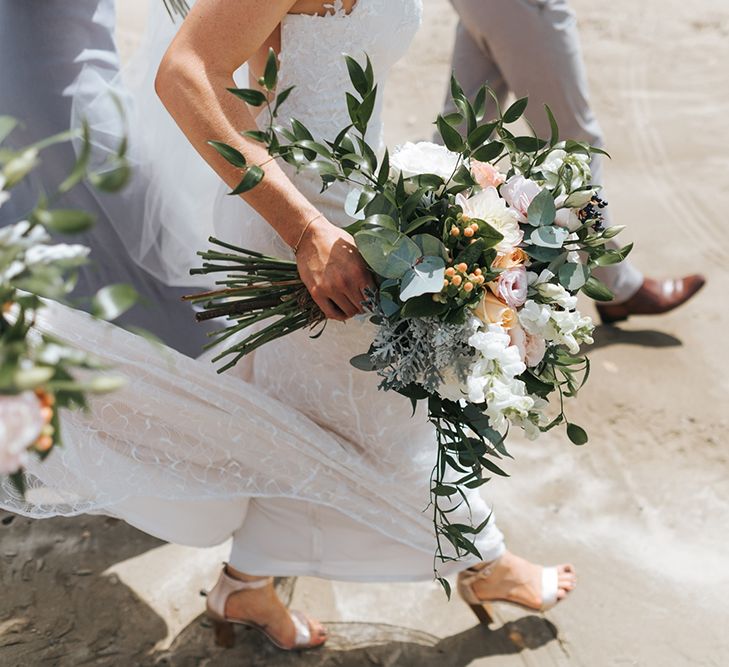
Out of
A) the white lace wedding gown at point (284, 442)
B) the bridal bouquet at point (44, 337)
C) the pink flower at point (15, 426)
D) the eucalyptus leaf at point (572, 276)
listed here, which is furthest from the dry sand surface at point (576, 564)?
the pink flower at point (15, 426)

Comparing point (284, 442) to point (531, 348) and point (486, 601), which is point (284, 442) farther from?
point (486, 601)

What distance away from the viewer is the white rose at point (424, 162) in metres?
1.83

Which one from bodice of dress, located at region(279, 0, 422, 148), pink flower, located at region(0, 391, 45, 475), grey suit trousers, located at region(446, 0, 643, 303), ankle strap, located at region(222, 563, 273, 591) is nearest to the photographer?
pink flower, located at region(0, 391, 45, 475)

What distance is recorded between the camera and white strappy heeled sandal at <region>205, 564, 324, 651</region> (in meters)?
2.54

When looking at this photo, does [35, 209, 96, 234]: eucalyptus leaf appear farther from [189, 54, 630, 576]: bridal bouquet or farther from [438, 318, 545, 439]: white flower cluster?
[438, 318, 545, 439]: white flower cluster

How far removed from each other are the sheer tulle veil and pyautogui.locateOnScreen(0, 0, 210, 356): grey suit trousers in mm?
36

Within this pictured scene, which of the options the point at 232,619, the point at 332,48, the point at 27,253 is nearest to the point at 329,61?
the point at 332,48

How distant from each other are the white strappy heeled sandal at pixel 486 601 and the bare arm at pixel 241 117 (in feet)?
3.31

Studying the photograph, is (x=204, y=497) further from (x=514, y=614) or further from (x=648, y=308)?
(x=648, y=308)

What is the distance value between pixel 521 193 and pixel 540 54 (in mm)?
1756

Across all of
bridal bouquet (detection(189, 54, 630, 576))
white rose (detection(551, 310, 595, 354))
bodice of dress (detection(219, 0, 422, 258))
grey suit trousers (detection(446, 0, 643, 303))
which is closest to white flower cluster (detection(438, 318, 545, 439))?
bridal bouquet (detection(189, 54, 630, 576))

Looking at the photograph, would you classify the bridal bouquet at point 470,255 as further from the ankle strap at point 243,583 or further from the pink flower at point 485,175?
the ankle strap at point 243,583

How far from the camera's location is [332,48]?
2.04 metres

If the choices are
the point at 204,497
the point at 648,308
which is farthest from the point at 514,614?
the point at 648,308
